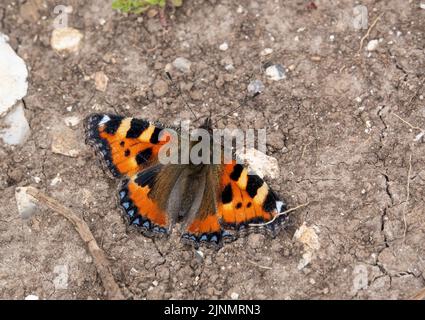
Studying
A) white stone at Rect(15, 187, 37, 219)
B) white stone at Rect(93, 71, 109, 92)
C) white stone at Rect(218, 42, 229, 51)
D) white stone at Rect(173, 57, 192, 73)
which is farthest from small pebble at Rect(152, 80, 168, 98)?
white stone at Rect(15, 187, 37, 219)

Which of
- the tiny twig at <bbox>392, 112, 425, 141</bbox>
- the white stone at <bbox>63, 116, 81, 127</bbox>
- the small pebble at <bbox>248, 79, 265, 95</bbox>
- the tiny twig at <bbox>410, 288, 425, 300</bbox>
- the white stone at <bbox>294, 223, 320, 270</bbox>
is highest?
the white stone at <bbox>63, 116, 81, 127</bbox>

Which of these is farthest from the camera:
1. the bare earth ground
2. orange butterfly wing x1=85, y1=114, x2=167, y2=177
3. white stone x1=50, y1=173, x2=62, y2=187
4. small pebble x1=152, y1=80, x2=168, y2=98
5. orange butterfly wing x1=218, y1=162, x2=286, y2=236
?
small pebble x1=152, y1=80, x2=168, y2=98

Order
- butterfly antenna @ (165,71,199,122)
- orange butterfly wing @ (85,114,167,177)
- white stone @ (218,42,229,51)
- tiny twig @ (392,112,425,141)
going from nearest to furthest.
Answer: orange butterfly wing @ (85,114,167,177) → tiny twig @ (392,112,425,141) → butterfly antenna @ (165,71,199,122) → white stone @ (218,42,229,51)

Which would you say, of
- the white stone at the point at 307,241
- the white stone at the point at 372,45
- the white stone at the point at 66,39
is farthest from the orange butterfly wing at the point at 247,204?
the white stone at the point at 66,39

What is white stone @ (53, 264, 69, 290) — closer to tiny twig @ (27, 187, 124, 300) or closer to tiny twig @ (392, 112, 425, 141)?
tiny twig @ (27, 187, 124, 300)

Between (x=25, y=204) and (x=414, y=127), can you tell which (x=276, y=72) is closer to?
(x=414, y=127)

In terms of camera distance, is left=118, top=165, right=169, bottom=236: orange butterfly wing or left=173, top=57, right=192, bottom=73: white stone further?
left=173, top=57, right=192, bottom=73: white stone
